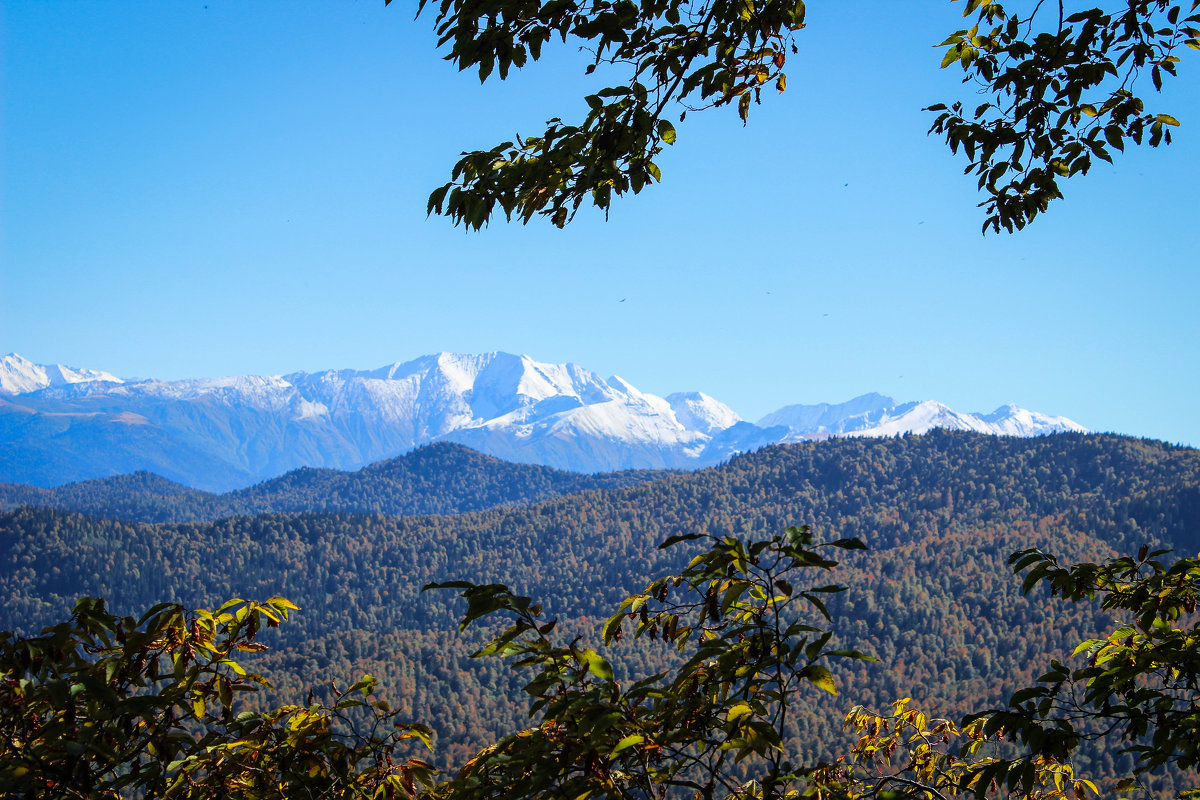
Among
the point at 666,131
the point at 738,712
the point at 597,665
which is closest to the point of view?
the point at 738,712

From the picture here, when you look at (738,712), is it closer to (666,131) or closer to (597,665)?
(597,665)

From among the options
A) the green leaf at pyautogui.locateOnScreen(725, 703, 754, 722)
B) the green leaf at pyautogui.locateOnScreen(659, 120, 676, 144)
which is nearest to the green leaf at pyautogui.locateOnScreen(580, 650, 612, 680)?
the green leaf at pyautogui.locateOnScreen(725, 703, 754, 722)

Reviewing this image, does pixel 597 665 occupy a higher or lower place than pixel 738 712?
higher

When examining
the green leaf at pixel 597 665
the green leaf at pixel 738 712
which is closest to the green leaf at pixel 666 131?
the green leaf at pixel 597 665

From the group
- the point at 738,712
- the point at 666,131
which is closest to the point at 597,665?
the point at 738,712

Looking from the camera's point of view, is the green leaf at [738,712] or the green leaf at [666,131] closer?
the green leaf at [738,712]

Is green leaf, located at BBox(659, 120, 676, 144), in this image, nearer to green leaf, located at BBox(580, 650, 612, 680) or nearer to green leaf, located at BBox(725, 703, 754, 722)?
green leaf, located at BBox(580, 650, 612, 680)

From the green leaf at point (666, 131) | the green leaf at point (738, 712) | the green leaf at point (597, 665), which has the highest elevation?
the green leaf at point (666, 131)

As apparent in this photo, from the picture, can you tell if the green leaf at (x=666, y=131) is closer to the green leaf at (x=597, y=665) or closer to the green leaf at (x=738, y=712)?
the green leaf at (x=597, y=665)

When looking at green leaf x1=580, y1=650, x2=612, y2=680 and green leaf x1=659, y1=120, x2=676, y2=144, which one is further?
green leaf x1=659, y1=120, x2=676, y2=144

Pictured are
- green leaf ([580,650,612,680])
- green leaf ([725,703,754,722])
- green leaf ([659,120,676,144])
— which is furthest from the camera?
green leaf ([659,120,676,144])

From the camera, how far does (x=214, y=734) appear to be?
470cm

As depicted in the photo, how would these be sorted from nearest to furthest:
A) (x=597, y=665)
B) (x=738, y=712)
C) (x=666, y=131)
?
(x=738, y=712) → (x=597, y=665) → (x=666, y=131)

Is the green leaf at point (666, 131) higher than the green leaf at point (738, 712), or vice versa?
the green leaf at point (666, 131)
